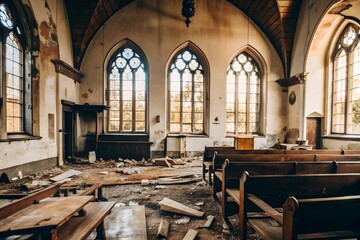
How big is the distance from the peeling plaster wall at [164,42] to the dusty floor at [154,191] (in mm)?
2518

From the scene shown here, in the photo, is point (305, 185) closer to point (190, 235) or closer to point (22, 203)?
point (190, 235)

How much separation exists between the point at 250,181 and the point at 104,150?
24.6 feet

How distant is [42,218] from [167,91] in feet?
26.3

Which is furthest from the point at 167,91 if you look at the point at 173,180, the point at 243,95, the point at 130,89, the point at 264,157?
the point at 264,157

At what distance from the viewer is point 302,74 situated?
8.22 meters

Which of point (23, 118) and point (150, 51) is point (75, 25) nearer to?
point (150, 51)

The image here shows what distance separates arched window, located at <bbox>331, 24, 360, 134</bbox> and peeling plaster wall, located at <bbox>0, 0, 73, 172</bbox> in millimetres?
10387

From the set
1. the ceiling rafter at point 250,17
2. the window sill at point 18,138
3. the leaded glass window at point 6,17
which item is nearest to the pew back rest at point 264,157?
the window sill at point 18,138

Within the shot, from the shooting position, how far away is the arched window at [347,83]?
6995 millimetres

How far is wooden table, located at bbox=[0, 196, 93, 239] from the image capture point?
141cm

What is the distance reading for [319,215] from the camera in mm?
1496

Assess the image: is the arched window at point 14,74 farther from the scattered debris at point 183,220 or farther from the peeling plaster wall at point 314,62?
the peeling plaster wall at point 314,62

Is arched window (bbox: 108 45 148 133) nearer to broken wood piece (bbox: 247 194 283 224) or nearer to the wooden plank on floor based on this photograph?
the wooden plank on floor

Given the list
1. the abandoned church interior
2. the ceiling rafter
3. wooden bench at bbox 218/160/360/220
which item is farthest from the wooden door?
wooden bench at bbox 218/160/360/220
